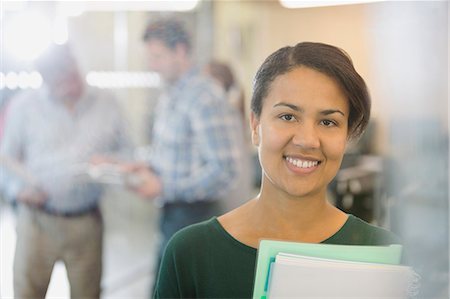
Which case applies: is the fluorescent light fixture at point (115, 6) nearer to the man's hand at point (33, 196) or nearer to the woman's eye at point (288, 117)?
the man's hand at point (33, 196)

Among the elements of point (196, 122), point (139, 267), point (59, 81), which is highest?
point (59, 81)

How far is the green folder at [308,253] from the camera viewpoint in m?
0.94

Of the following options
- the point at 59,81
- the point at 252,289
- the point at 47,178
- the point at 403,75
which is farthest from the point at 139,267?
the point at 252,289

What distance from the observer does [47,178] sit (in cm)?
175

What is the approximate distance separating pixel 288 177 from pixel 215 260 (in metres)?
0.16

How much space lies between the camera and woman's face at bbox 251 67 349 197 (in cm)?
93

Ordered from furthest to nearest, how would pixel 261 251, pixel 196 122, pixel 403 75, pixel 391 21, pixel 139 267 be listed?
pixel 139 267 → pixel 196 122 → pixel 403 75 → pixel 391 21 → pixel 261 251

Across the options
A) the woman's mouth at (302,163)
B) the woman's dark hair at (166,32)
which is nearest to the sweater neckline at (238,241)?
the woman's mouth at (302,163)

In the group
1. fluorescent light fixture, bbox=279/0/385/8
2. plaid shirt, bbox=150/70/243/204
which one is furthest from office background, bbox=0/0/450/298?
plaid shirt, bbox=150/70/243/204

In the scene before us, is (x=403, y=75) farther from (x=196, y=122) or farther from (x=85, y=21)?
(x=85, y=21)

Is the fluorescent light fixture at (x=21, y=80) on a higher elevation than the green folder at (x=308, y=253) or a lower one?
higher

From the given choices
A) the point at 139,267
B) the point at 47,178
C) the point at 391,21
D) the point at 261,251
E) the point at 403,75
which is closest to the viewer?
the point at 261,251

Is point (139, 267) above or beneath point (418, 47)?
beneath

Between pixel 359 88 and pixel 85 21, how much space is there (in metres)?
1.49
